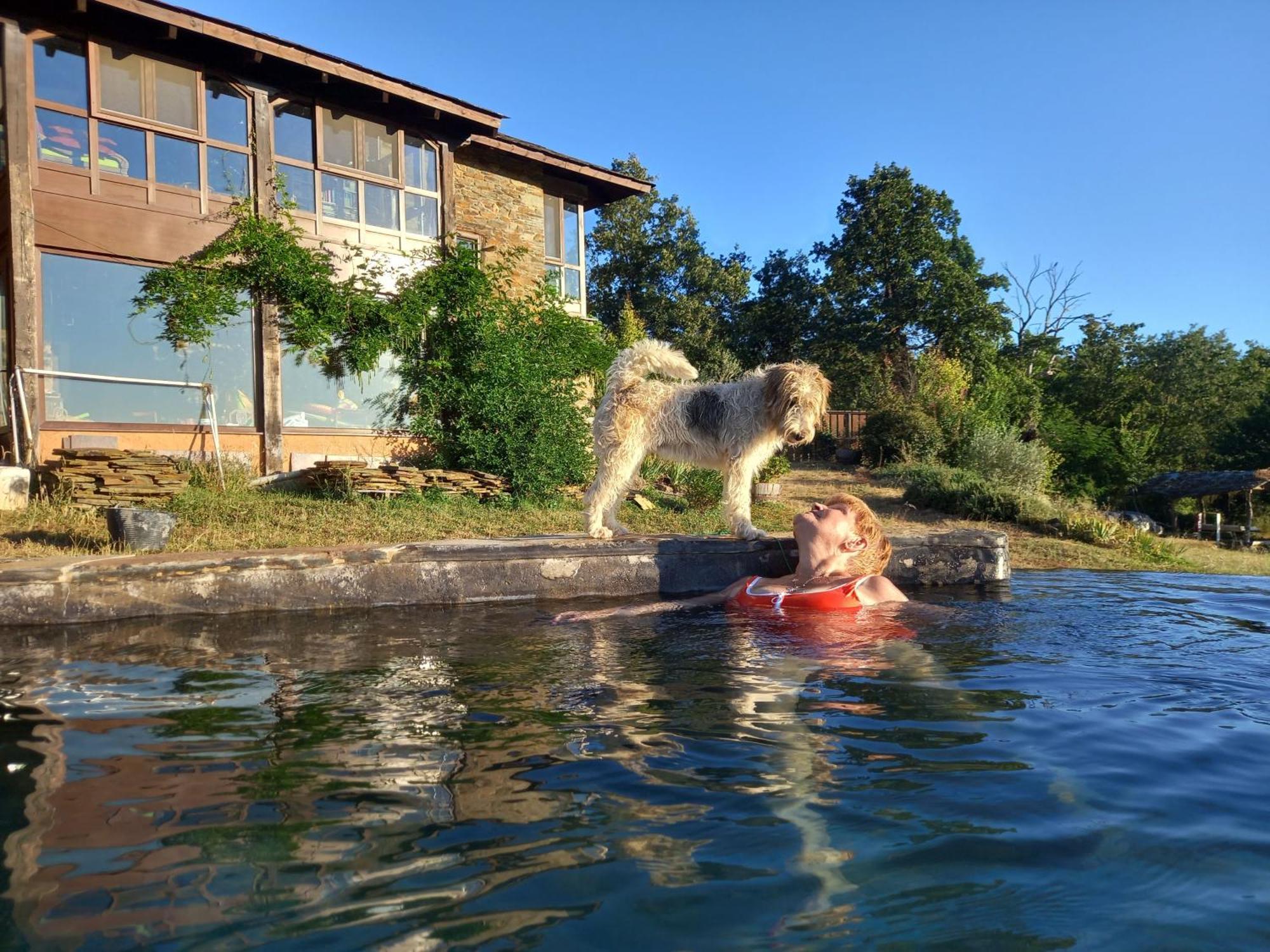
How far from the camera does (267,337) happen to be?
13656mm

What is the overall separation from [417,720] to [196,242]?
12.8 m

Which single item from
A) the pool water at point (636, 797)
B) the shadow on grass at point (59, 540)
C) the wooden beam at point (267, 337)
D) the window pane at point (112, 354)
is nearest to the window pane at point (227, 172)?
the wooden beam at point (267, 337)

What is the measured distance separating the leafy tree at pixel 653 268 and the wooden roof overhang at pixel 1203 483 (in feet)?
61.1

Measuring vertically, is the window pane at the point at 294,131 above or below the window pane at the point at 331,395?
above

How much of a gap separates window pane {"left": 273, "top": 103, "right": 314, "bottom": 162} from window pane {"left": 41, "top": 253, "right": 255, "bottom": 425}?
11.3 ft

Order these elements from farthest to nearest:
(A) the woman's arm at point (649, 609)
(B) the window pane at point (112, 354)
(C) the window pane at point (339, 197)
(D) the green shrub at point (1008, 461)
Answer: (D) the green shrub at point (1008, 461) → (C) the window pane at point (339, 197) → (B) the window pane at point (112, 354) → (A) the woman's arm at point (649, 609)

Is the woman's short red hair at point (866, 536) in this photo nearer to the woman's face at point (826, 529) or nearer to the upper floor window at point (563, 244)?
the woman's face at point (826, 529)

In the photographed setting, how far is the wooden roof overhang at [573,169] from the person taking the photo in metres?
16.9

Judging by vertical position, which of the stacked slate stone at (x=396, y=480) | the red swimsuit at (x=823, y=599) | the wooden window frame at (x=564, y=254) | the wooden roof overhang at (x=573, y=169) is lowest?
the red swimsuit at (x=823, y=599)

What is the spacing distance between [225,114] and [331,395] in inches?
199

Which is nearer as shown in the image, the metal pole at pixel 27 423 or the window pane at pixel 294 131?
the metal pole at pixel 27 423

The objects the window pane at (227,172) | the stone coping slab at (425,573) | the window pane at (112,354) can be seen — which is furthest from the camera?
the window pane at (227,172)

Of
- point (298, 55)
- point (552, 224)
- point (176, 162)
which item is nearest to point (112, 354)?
point (176, 162)

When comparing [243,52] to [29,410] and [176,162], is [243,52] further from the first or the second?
[29,410]
